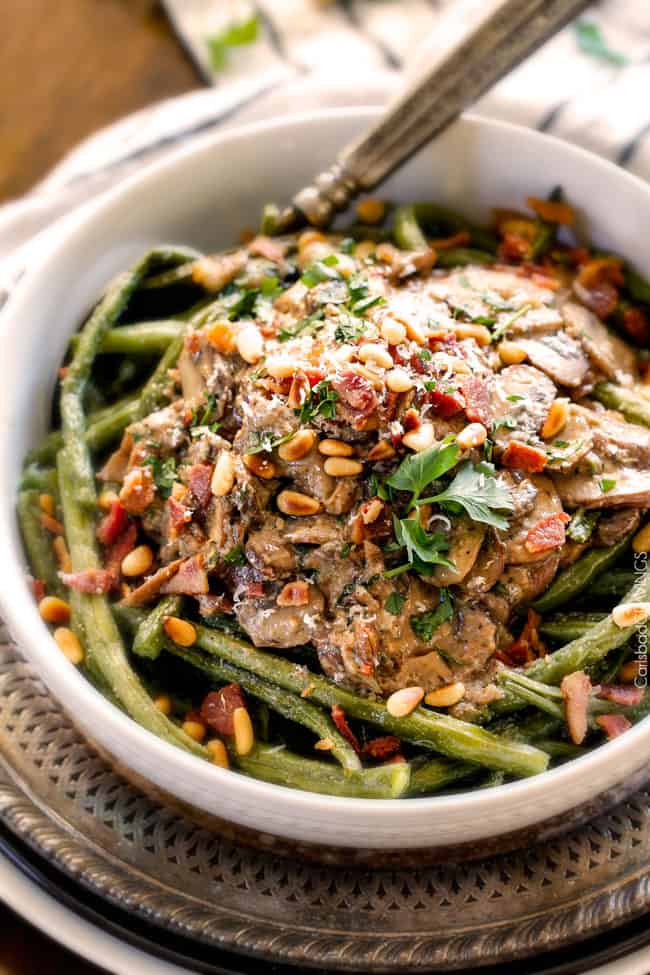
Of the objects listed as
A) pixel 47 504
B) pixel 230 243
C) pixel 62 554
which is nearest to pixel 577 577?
pixel 62 554

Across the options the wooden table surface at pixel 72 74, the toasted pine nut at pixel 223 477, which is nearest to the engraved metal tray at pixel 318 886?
A: the toasted pine nut at pixel 223 477

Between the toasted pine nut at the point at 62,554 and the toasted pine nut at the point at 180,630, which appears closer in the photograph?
the toasted pine nut at the point at 180,630

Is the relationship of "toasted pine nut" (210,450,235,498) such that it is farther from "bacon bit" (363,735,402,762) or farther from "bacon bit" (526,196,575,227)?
"bacon bit" (526,196,575,227)

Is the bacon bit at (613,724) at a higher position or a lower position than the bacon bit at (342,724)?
lower

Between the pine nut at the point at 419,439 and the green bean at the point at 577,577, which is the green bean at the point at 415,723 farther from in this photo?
the pine nut at the point at 419,439

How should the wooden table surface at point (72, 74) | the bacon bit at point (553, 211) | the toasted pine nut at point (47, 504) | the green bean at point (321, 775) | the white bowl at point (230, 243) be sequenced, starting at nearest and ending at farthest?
the white bowl at point (230, 243), the green bean at point (321, 775), the toasted pine nut at point (47, 504), the bacon bit at point (553, 211), the wooden table surface at point (72, 74)

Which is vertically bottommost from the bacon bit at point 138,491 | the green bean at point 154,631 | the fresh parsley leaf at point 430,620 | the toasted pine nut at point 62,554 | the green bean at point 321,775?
the green bean at point 321,775

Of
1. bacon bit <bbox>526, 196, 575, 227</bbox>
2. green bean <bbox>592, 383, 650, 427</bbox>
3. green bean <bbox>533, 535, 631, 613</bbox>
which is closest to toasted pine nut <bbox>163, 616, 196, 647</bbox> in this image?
green bean <bbox>533, 535, 631, 613</bbox>
